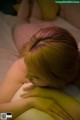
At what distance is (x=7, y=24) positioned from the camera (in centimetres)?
123

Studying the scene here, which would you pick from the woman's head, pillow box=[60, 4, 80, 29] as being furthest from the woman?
pillow box=[60, 4, 80, 29]

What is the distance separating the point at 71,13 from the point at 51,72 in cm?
Answer: 68

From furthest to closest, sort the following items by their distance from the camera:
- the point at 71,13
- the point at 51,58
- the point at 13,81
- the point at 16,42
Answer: the point at 71,13
the point at 16,42
the point at 13,81
the point at 51,58

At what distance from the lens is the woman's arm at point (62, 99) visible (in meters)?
0.68

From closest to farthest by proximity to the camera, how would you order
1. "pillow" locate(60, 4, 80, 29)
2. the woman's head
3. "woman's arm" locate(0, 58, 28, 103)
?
1. the woman's head
2. "woman's arm" locate(0, 58, 28, 103)
3. "pillow" locate(60, 4, 80, 29)

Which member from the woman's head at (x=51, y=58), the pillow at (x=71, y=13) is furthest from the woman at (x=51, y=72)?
the pillow at (x=71, y=13)

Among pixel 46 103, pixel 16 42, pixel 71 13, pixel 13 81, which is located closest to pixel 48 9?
pixel 71 13

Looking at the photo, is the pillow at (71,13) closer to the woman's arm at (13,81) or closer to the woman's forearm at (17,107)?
the woman's arm at (13,81)

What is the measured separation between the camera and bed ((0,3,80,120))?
2.28ft

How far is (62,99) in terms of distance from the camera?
2.30 ft

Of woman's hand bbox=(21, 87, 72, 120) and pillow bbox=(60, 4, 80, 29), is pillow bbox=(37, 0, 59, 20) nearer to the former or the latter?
pillow bbox=(60, 4, 80, 29)

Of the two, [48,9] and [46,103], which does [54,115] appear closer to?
[46,103]

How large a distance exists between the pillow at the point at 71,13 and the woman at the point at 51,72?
57 cm

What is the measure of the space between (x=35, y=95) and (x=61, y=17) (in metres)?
0.67
